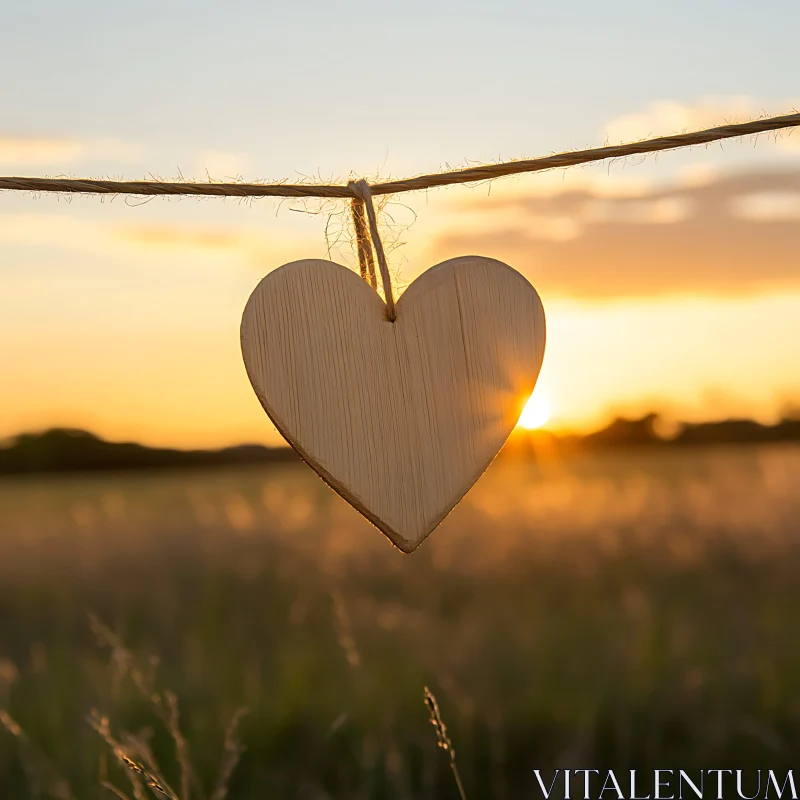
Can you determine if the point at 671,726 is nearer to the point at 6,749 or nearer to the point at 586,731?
the point at 586,731

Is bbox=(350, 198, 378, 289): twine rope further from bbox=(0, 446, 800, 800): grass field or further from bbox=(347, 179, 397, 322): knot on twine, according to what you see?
bbox=(0, 446, 800, 800): grass field

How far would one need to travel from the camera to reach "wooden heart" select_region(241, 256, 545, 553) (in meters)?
1.11

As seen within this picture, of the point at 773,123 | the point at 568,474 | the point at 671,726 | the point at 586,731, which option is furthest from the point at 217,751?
the point at 568,474

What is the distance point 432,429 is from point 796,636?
316cm

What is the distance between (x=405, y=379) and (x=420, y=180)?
0.25 metres

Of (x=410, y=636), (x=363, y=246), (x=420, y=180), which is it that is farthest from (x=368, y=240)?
(x=410, y=636)

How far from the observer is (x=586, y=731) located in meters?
3.01

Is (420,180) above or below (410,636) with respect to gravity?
above

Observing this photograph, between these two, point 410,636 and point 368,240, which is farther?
point 410,636

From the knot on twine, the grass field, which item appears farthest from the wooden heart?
the grass field

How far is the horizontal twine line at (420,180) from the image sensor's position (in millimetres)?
1143

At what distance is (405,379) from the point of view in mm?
1139

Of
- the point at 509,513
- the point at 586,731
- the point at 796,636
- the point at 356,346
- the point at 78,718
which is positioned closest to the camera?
the point at 356,346

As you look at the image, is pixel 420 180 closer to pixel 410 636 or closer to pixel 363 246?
pixel 363 246
